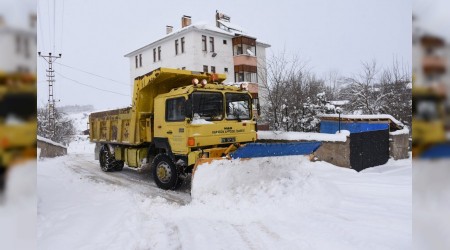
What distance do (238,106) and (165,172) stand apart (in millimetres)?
2309

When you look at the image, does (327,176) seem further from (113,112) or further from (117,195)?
(113,112)

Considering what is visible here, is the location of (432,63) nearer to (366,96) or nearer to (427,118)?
(427,118)

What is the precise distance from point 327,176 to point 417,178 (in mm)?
7363

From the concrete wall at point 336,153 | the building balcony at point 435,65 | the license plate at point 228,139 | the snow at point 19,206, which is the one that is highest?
the building balcony at point 435,65

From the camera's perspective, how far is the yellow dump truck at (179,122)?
645 centimetres

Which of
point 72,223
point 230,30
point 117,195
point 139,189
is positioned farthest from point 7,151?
point 230,30

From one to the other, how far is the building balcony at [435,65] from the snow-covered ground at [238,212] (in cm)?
259

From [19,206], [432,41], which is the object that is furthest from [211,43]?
[19,206]

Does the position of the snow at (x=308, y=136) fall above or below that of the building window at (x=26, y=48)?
below

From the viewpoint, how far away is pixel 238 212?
4934 mm

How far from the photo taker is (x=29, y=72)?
75 cm

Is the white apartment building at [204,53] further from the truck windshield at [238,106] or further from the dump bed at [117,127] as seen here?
the truck windshield at [238,106]

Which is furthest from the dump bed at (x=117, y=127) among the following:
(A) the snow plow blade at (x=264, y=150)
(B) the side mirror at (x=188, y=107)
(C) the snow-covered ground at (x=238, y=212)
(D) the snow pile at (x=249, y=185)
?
(D) the snow pile at (x=249, y=185)

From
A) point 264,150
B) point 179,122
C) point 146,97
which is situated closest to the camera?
point 264,150
